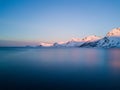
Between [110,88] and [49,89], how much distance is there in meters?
8.09

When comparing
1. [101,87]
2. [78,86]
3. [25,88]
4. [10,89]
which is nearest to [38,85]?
[25,88]

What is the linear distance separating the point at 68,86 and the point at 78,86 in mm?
1413

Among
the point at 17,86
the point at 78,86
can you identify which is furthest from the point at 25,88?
the point at 78,86

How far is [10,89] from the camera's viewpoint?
65.1 ft

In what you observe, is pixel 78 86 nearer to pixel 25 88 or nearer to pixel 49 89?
pixel 49 89

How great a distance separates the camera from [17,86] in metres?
21.3

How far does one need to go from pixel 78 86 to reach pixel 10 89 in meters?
9.04

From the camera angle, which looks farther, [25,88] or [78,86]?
[78,86]

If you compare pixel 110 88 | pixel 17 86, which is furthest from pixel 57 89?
pixel 110 88

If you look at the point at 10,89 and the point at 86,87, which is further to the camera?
the point at 86,87

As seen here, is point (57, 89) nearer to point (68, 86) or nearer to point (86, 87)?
Answer: point (68, 86)

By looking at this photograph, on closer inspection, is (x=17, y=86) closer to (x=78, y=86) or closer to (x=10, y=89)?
(x=10, y=89)

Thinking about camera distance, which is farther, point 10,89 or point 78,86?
point 78,86

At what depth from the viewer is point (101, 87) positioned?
21.5 metres
